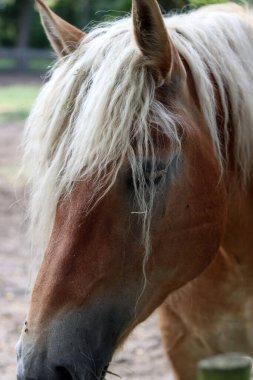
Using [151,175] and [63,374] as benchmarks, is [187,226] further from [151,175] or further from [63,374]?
[63,374]

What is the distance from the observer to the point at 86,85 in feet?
8.12

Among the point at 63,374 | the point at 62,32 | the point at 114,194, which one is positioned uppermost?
the point at 62,32

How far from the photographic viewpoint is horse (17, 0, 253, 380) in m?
2.22

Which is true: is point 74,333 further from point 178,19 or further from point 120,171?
point 178,19

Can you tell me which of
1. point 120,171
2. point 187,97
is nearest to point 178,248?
point 120,171

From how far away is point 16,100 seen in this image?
65.1 feet

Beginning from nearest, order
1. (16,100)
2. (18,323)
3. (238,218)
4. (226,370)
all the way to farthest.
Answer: (226,370), (238,218), (18,323), (16,100)

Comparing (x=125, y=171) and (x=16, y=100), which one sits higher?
(x=125, y=171)

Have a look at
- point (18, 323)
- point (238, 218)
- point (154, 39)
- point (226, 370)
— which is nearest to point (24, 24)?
point (18, 323)

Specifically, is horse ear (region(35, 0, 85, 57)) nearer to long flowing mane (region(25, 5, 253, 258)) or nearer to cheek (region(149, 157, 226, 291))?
long flowing mane (region(25, 5, 253, 258))

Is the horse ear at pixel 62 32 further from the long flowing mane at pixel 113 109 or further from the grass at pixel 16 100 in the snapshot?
the grass at pixel 16 100

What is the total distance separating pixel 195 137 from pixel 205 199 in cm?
21

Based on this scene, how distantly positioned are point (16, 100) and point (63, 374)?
18127mm

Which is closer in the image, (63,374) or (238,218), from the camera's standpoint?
(63,374)
